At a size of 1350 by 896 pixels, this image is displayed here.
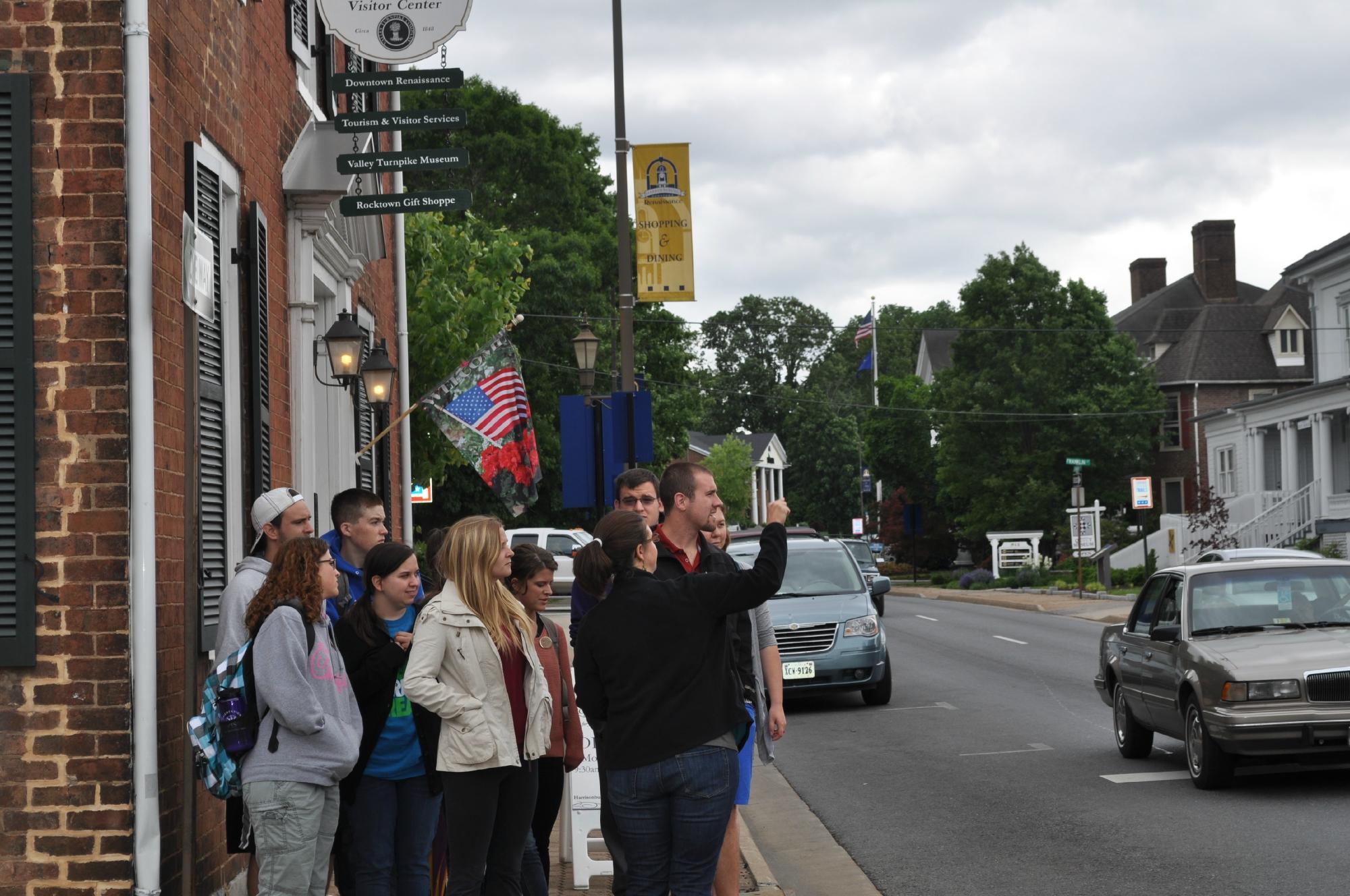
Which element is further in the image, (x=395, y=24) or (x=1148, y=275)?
(x=1148, y=275)

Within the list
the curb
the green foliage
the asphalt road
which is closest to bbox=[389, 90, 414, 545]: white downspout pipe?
the asphalt road

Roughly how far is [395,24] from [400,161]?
1086mm

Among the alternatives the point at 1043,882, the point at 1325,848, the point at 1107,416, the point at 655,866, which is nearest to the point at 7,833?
the point at 655,866

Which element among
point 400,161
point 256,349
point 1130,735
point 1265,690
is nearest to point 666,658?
point 256,349

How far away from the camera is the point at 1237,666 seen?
10406 millimetres

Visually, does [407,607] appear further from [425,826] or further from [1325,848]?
[1325,848]

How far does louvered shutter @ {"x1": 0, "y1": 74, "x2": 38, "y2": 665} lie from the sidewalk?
23.0 metres

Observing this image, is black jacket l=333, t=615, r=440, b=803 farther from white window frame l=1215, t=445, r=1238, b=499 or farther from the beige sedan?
white window frame l=1215, t=445, r=1238, b=499

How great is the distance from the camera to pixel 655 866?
17.1 ft

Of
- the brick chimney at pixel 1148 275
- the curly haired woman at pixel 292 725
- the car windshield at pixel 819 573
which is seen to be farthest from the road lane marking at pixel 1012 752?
the brick chimney at pixel 1148 275

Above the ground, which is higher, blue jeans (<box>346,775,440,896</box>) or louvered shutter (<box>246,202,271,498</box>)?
louvered shutter (<box>246,202,271,498</box>)

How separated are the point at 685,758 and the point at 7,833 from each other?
294 centimetres

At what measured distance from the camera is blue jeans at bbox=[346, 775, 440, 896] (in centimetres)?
603

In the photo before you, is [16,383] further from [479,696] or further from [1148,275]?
[1148,275]
